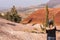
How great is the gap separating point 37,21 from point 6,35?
20621 millimetres

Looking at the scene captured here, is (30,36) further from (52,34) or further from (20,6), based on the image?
(20,6)

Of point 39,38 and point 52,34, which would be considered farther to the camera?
point 39,38

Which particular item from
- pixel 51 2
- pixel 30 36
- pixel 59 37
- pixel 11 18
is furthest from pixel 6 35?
pixel 51 2

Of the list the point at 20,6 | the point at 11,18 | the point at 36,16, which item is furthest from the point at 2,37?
the point at 20,6

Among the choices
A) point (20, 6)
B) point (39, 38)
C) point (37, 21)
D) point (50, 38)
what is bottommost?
point (20, 6)

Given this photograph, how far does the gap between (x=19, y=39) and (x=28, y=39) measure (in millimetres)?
932

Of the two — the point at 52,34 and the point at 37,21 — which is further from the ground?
the point at 52,34

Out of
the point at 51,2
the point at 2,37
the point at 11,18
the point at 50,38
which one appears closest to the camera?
the point at 50,38

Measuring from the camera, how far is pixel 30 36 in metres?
18.7

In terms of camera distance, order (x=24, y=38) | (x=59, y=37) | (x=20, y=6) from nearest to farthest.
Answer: (x=24, y=38) < (x=59, y=37) < (x=20, y=6)

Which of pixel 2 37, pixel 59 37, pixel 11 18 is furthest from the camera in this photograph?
pixel 11 18

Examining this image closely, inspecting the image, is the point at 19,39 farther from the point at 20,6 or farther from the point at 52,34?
the point at 20,6

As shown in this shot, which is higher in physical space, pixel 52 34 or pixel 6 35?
pixel 52 34

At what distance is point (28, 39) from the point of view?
17.7 m
